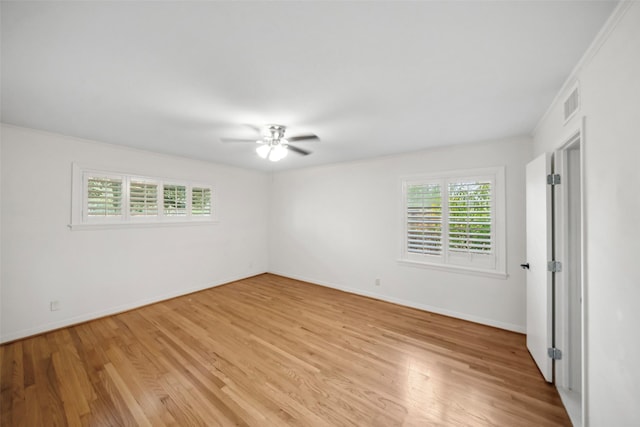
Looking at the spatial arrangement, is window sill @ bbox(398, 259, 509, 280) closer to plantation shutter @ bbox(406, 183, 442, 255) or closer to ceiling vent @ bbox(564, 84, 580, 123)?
plantation shutter @ bbox(406, 183, 442, 255)

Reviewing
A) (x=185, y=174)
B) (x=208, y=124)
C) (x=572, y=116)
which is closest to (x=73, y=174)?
(x=185, y=174)

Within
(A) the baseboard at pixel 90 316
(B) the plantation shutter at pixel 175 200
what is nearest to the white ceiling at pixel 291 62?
(B) the plantation shutter at pixel 175 200

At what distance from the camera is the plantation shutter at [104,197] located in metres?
3.17

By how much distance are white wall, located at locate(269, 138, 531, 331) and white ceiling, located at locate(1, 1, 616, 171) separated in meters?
0.83

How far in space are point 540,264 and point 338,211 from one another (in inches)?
118

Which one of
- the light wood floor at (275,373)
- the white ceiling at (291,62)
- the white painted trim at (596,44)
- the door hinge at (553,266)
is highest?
the white ceiling at (291,62)

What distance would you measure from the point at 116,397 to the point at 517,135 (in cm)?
492

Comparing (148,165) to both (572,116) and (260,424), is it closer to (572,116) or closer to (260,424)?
(260,424)

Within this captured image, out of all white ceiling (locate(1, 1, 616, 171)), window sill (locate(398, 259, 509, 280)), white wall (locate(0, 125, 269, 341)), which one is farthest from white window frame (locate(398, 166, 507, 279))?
white wall (locate(0, 125, 269, 341))

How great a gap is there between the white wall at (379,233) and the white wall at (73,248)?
1688mm

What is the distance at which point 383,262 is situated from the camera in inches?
154

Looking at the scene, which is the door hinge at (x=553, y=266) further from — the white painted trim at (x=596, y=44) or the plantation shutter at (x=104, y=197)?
the plantation shutter at (x=104, y=197)

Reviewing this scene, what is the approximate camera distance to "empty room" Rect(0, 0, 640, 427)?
3.77 feet

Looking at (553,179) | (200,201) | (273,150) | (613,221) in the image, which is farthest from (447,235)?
(200,201)
